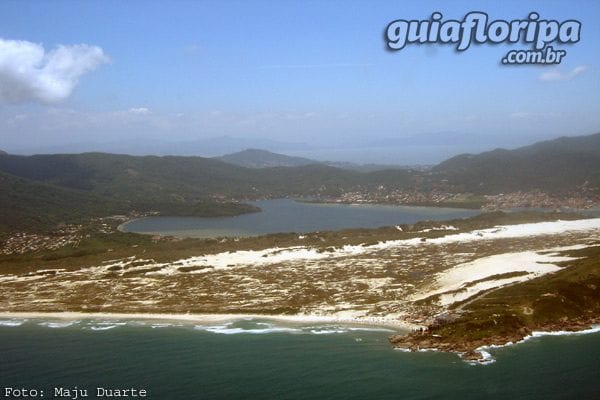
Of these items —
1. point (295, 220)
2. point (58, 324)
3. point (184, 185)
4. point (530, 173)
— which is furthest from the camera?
point (184, 185)

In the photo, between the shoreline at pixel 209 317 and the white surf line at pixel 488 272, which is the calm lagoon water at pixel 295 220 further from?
the shoreline at pixel 209 317

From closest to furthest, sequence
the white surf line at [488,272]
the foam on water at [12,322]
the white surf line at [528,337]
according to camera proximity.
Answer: the white surf line at [528,337], the foam on water at [12,322], the white surf line at [488,272]

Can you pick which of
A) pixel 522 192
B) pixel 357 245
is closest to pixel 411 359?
pixel 357 245

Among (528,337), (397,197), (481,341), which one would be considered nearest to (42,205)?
(397,197)

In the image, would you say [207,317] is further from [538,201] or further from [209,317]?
[538,201]

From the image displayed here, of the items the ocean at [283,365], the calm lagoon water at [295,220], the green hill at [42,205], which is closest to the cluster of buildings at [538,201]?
the calm lagoon water at [295,220]

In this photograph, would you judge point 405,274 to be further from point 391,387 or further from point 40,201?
point 40,201

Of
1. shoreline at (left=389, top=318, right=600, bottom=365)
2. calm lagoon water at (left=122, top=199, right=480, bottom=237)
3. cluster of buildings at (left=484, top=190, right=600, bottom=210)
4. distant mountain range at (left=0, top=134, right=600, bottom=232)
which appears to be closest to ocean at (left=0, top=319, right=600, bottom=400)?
shoreline at (left=389, top=318, right=600, bottom=365)
